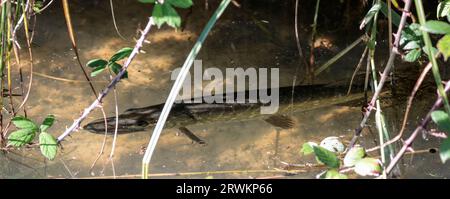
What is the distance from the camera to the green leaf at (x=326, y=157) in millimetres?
1303

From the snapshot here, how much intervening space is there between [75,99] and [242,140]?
29.6 inches

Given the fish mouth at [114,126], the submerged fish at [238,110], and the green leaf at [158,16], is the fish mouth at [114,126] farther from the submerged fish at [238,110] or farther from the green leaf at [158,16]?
the green leaf at [158,16]

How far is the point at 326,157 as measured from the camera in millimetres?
1308

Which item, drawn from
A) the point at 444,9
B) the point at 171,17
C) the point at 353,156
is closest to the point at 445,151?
the point at 353,156

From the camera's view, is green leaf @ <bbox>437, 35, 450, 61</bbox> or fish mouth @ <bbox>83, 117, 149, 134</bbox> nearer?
green leaf @ <bbox>437, 35, 450, 61</bbox>

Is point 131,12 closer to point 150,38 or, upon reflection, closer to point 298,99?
point 150,38

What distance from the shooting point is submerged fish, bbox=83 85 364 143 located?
2414mm

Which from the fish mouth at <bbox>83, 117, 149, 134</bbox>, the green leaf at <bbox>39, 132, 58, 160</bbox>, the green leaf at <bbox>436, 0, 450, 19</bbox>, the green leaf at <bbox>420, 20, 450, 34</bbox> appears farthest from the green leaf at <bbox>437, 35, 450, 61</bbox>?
the fish mouth at <bbox>83, 117, 149, 134</bbox>

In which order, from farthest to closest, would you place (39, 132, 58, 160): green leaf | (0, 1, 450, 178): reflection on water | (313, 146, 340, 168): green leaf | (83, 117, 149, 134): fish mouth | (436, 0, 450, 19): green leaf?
(83, 117, 149, 134): fish mouth < (0, 1, 450, 178): reflection on water < (436, 0, 450, 19): green leaf < (39, 132, 58, 160): green leaf < (313, 146, 340, 168): green leaf

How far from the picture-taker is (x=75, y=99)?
2471 millimetres

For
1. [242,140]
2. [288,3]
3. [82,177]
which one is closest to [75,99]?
[82,177]

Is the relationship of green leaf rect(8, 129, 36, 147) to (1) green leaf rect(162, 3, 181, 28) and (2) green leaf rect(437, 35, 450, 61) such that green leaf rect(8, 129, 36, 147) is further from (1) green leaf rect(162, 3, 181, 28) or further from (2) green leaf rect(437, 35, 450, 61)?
(2) green leaf rect(437, 35, 450, 61)

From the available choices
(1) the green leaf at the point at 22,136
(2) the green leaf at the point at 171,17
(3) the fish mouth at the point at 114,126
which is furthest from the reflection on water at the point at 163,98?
(2) the green leaf at the point at 171,17

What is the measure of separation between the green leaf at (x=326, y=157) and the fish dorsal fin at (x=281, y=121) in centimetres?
109
